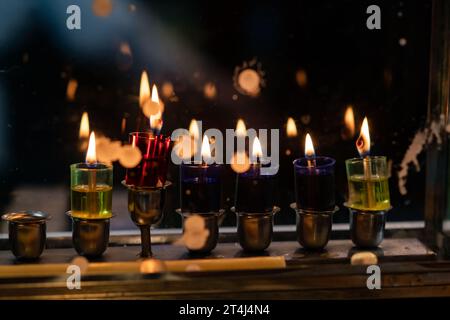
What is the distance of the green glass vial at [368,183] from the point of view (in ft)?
6.08

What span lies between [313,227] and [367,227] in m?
0.14

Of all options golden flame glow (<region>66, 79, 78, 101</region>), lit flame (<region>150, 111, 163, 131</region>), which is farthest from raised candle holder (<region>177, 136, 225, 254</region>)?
golden flame glow (<region>66, 79, 78, 101</region>)

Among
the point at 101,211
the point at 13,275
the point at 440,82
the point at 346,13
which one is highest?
the point at 346,13

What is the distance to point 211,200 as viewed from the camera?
181 cm

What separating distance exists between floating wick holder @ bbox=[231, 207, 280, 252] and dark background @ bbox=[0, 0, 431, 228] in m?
0.18

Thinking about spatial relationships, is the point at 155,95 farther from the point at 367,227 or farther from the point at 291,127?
the point at 367,227

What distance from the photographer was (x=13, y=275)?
1.70m

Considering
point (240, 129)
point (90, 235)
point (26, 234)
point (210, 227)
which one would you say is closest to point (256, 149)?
point (240, 129)

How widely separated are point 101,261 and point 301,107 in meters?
0.67

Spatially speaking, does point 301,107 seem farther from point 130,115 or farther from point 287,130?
point 130,115

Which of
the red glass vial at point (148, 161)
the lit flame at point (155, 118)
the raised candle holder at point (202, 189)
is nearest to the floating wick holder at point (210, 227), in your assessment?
the raised candle holder at point (202, 189)

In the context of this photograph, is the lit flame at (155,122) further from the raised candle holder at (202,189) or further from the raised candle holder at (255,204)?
the raised candle holder at (255,204)

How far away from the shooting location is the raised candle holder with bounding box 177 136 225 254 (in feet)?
5.91

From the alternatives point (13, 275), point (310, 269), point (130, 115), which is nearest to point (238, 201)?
point (310, 269)
